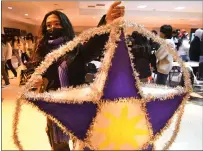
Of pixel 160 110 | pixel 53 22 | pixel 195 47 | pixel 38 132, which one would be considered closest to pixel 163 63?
pixel 38 132

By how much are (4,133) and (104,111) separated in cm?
154

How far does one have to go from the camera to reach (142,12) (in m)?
6.43

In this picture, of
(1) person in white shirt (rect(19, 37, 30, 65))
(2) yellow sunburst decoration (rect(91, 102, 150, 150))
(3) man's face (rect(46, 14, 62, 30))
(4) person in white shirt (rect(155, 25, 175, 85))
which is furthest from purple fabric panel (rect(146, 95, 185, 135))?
(4) person in white shirt (rect(155, 25, 175, 85))

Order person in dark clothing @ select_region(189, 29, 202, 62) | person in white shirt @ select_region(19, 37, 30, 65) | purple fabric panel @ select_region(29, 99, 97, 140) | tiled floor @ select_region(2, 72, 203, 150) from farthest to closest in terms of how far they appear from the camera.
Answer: person in dark clothing @ select_region(189, 29, 202, 62) < tiled floor @ select_region(2, 72, 203, 150) < person in white shirt @ select_region(19, 37, 30, 65) < purple fabric panel @ select_region(29, 99, 97, 140)

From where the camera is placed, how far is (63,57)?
627 millimetres

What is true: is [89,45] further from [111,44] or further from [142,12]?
[142,12]

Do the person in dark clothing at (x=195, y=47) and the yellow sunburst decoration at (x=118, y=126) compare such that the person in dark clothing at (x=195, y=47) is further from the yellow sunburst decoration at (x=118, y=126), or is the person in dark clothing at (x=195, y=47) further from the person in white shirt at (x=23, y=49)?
the yellow sunburst decoration at (x=118, y=126)

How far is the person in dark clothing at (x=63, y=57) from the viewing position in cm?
65

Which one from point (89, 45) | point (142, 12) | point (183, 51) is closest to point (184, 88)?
point (89, 45)

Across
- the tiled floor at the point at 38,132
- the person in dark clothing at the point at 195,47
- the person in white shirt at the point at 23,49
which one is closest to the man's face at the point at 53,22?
the person in white shirt at the point at 23,49

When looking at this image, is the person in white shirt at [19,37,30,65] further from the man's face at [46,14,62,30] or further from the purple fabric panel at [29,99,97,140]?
the purple fabric panel at [29,99,97,140]

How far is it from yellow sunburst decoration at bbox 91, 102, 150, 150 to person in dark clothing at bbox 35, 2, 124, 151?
0.24 metres

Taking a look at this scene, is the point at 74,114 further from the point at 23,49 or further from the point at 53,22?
the point at 23,49

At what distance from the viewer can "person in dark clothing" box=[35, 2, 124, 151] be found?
0.65 m
